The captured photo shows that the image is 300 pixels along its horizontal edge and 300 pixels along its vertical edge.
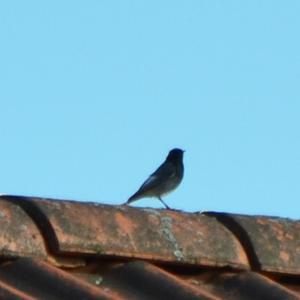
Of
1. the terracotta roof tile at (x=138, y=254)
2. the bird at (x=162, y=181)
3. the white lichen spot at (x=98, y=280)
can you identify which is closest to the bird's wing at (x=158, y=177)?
the bird at (x=162, y=181)

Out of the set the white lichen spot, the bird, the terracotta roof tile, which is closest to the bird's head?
the bird

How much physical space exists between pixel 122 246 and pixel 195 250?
0.82 ft

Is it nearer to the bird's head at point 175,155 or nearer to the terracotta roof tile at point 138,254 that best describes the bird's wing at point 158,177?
the bird's head at point 175,155

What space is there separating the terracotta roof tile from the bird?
10255 millimetres

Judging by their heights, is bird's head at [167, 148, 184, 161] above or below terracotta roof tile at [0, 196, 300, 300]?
above

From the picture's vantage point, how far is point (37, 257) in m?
3.64

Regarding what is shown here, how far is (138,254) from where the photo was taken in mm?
3768

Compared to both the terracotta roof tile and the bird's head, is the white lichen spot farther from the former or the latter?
the bird's head

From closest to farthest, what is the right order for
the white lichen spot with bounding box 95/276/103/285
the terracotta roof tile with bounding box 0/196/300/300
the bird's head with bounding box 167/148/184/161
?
1. the terracotta roof tile with bounding box 0/196/300/300
2. the white lichen spot with bounding box 95/276/103/285
3. the bird's head with bounding box 167/148/184/161

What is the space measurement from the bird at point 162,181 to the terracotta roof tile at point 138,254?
33.6ft

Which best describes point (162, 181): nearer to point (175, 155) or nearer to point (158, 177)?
point (158, 177)

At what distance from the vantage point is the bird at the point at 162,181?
14602 mm

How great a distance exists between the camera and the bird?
575 inches

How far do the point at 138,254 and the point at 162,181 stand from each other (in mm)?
11015
